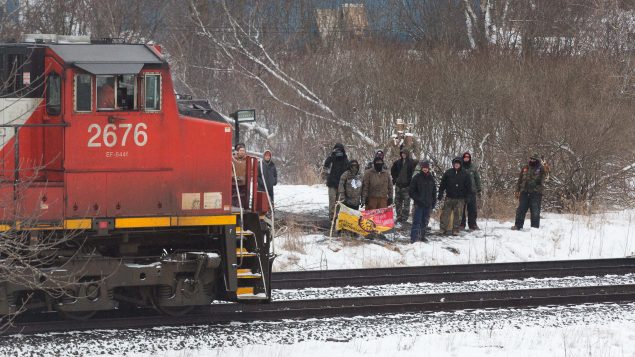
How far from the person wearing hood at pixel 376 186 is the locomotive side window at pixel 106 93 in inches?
345

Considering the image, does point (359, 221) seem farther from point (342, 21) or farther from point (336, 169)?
point (342, 21)

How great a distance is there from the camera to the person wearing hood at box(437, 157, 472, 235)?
1859 centimetres

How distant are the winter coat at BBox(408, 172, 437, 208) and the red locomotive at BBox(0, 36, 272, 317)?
23.2 ft

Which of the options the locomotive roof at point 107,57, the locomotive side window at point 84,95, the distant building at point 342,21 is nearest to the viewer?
the locomotive roof at point 107,57

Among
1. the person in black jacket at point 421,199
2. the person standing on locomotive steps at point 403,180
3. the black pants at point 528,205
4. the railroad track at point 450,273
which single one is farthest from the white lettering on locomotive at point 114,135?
the black pants at point 528,205

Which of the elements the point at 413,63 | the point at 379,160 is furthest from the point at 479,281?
the point at 413,63

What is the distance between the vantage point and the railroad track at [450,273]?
13.7 meters

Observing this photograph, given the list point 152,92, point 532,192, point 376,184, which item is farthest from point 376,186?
point 152,92

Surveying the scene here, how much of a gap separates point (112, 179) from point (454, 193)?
9.79 m

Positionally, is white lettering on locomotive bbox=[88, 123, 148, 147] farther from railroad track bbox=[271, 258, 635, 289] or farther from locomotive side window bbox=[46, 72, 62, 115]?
railroad track bbox=[271, 258, 635, 289]

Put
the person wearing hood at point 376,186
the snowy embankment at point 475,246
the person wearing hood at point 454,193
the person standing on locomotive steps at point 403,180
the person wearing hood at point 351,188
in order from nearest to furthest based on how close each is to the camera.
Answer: the snowy embankment at point 475,246 < the person wearing hood at point 351,188 < the person wearing hood at point 376,186 < the person wearing hood at point 454,193 < the person standing on locomotive steps at point 403,180

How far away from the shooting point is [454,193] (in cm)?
1855

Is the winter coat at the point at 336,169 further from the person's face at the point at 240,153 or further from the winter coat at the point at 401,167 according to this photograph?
the person's face at the point at 240,153

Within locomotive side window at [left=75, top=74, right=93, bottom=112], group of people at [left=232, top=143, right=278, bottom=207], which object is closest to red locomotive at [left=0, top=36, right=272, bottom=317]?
Answer: locomotive side window at [left=75, top=74, right=93, bottom=112]
